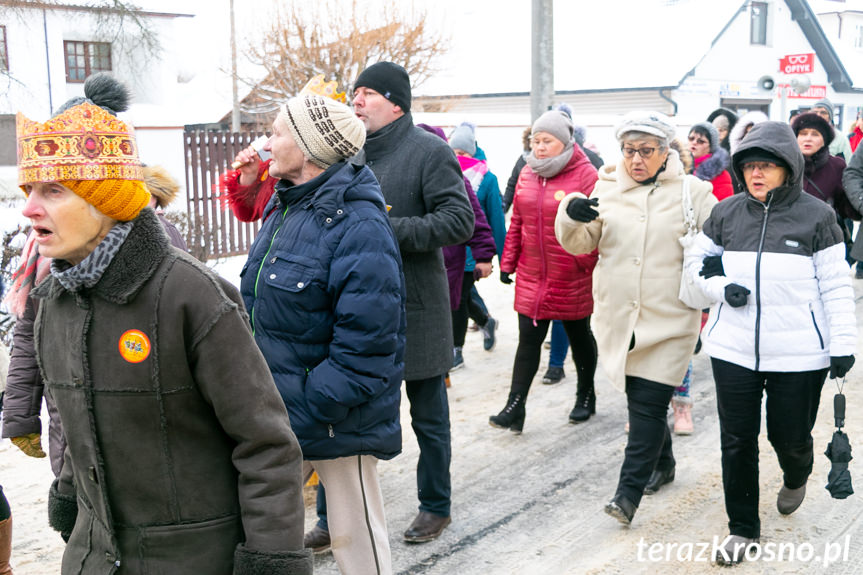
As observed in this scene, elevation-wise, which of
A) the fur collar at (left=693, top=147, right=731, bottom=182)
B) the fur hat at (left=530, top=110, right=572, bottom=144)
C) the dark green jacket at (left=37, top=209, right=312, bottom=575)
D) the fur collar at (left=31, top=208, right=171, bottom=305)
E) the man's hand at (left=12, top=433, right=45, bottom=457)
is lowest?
the man's hand at (left=12, top=433, right=45, bottom=457)

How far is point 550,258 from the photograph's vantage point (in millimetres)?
5914

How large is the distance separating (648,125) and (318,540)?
258cm

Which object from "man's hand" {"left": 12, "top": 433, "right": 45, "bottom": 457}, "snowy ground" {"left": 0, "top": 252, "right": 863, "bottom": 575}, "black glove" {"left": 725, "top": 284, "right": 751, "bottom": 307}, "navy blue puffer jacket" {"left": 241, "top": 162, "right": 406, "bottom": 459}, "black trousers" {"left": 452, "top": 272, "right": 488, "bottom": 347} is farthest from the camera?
"black trousers" {"left": 452, "top": 272, "right": 488, "bottom": 347}

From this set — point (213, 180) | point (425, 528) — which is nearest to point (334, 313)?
point (425, 528)

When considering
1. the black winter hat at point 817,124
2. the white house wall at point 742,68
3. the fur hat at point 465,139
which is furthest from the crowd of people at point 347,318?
the white house wall at point 742,68

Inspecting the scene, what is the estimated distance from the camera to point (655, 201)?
467cm

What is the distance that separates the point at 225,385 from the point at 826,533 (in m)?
3.45

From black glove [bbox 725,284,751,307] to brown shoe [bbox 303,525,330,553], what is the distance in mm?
2103

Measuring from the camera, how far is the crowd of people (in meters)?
2.07

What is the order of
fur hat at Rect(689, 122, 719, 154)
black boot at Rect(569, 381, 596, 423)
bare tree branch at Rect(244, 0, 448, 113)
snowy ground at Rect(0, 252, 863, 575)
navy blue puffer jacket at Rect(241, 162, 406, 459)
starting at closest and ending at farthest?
navy blue puffer jacket at Rect(241, 162, 406, 459), snowy ground at Rect(0, 252, 863, 575), black boot at Rect(569, 381, 596, 423), fur hat at Rect(689, 122, 719, 154), bare tree branch at Rect(244, 0, 448, 113)

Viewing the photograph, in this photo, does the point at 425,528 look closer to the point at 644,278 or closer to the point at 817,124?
the point at 644,278

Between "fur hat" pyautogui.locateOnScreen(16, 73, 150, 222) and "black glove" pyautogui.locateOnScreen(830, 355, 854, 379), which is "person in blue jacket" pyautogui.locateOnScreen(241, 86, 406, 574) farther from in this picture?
"black glove" pyautogui.locateOnScreen(830, 355, 854, 379)

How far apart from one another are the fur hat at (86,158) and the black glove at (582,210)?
285 centimetres

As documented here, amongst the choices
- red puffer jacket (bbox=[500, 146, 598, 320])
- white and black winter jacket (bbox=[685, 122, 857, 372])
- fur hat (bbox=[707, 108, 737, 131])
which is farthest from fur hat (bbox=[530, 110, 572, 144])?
fur hat (bbox=[707, 108, 737, 131])
